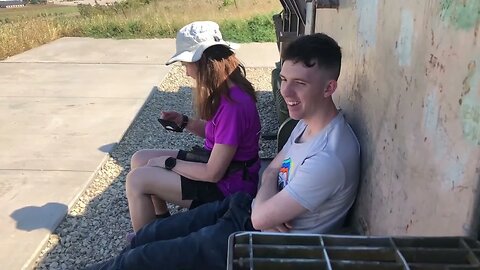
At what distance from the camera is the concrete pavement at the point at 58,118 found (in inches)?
158

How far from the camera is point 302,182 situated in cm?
204

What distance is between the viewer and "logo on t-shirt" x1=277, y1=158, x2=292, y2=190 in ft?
7.94

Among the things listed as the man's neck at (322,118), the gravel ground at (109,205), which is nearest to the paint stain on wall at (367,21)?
the man's neck at (322,118)

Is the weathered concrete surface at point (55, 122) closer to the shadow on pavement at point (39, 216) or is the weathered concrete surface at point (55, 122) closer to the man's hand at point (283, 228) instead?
the shadow on pavement at point (39, 216)

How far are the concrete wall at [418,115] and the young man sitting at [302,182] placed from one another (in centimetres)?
14

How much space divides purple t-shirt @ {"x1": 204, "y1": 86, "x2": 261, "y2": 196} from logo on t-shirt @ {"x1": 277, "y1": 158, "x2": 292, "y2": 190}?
43cm

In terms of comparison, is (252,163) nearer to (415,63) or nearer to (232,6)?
(415,63)

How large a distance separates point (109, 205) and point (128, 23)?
422 inches

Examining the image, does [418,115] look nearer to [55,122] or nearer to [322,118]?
[322,118]

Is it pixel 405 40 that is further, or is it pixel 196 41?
pixel 196 41

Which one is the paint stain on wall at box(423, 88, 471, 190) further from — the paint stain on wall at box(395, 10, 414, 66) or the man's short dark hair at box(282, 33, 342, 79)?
the man's short dark hair at box(282, 33, 342, 79)

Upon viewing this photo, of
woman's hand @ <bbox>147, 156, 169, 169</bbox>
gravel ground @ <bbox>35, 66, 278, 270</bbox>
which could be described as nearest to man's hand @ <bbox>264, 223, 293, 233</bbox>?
woman's hand @ <bbox>147, 156, 169, 169</bbox>

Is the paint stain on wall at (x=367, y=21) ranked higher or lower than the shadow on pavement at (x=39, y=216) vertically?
higher

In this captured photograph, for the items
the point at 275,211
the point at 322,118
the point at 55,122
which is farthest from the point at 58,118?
the point at 275,211
